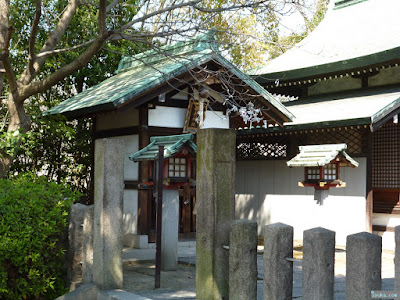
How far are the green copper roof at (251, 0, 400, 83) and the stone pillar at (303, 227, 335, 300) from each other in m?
9.38

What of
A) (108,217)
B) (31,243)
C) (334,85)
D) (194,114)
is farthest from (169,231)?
(334,85)

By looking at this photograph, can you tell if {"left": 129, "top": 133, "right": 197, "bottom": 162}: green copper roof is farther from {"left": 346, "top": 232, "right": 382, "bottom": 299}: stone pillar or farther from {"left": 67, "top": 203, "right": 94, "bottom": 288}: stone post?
{"left": 346, "top": 232, "right": 382, "bottom": 299}: stone pillar

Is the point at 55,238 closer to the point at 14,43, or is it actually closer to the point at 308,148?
the point at 308,148

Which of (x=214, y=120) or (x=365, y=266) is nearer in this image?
(x=365, y=266)

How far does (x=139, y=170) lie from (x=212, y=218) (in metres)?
6.88

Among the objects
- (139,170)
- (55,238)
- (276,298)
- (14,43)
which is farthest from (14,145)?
(14,43)

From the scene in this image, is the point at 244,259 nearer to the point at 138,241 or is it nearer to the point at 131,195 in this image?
the point at 138,241

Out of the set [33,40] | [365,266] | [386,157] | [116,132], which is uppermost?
[33,40]

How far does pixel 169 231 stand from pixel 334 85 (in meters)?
9.14

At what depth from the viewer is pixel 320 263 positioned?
5.07 meters

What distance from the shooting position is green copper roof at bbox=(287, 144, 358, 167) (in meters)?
12.1

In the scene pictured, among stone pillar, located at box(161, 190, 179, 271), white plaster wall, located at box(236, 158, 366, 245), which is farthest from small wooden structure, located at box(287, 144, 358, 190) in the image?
stone pillar, located at box(161, 190, 179, 271)

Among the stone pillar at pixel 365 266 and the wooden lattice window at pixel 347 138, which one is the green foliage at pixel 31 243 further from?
the wooden lattice window at pixel 347 138

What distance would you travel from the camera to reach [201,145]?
21.3 ft
